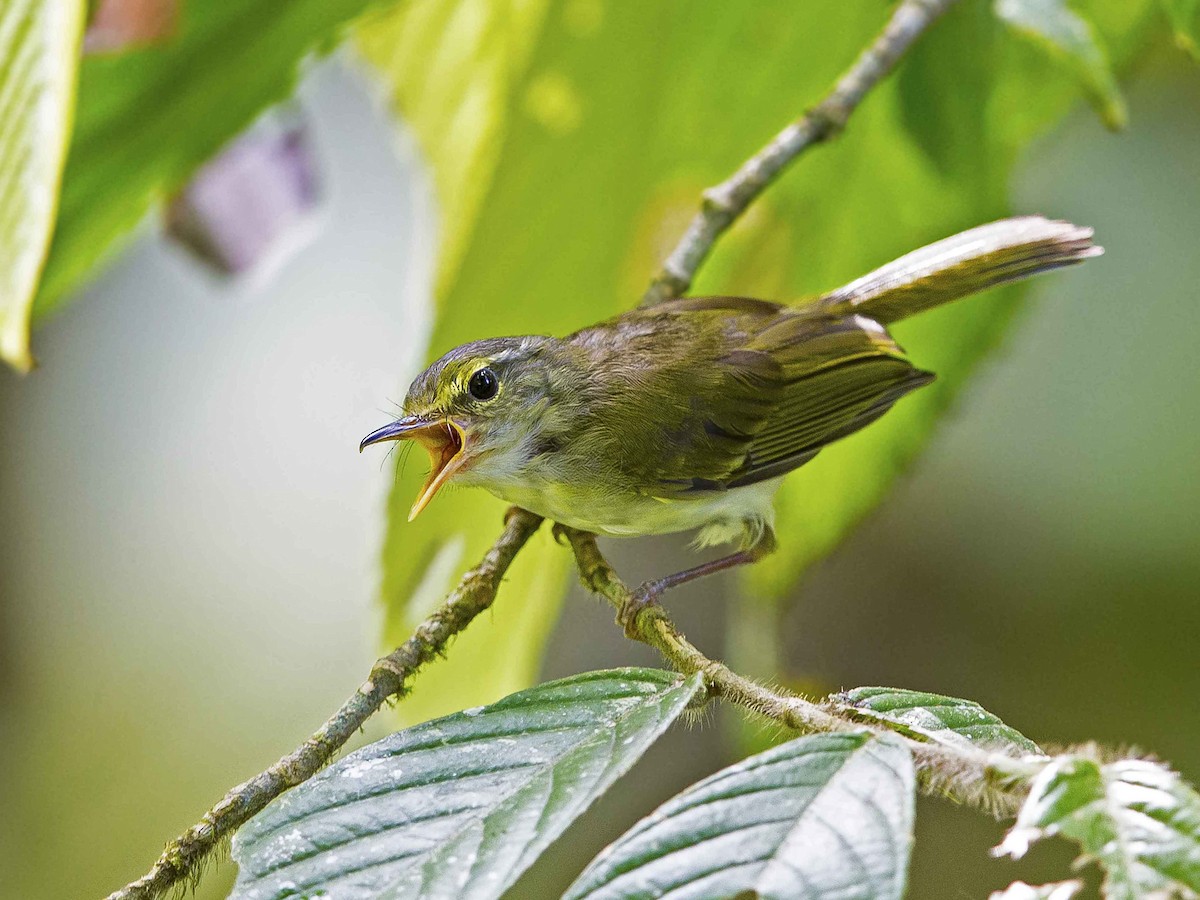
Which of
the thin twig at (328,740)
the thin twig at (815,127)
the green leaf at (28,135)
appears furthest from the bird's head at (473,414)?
the green leaf at (28,135)

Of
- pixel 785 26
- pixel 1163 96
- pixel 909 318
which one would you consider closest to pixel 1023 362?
pixel 1163 96

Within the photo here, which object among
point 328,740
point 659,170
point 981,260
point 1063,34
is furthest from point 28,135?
point 981,260

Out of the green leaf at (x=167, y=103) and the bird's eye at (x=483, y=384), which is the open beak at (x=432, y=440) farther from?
the green leaf at (x=167, y=103)

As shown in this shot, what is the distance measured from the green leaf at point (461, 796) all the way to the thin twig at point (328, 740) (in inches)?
5.5

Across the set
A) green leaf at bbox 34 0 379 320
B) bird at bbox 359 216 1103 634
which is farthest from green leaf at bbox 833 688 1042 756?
green leaf at bbox 34 0 379 320

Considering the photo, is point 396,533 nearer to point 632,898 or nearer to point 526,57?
point 526,57

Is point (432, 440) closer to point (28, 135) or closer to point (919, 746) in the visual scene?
point (28, 135)

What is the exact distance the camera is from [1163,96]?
3.12 metres

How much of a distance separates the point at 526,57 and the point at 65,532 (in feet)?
8.14

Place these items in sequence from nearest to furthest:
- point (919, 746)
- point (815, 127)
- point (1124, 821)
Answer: point (1124, 821) < point (919, 746) < point (815, 127)

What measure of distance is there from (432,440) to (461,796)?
981 mm

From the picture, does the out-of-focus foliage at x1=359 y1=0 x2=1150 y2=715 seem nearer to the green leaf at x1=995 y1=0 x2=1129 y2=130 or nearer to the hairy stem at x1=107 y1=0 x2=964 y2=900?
the hairy stem at x1=107 y1=0 x2=964 y2=900

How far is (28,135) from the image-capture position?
969 millimetres

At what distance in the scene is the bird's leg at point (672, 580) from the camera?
4.93 ft
